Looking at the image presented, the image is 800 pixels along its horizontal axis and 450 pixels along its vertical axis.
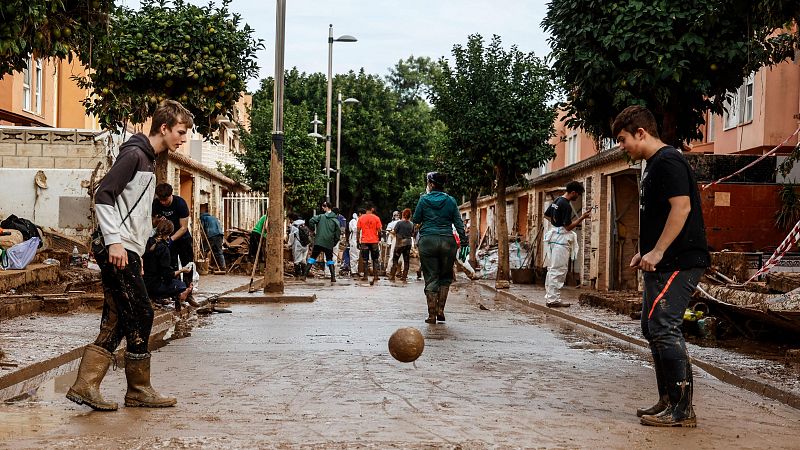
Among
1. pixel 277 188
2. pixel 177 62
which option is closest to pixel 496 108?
pixel 277 188

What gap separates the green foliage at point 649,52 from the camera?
508 inches

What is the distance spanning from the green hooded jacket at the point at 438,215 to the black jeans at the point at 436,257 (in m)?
0.10

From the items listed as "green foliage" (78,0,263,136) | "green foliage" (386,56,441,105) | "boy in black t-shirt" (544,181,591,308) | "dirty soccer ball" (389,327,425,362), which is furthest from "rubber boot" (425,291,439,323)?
"green foliage" (386,56,441,105)

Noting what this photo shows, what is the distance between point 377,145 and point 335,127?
2.95 metres

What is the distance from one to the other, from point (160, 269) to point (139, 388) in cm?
696

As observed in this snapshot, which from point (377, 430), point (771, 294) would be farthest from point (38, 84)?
point (377, 430)

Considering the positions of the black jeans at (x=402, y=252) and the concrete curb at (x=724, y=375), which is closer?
the concrete curb at (x=724, y=375)

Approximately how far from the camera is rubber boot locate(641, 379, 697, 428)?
5992mm

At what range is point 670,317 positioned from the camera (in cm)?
608

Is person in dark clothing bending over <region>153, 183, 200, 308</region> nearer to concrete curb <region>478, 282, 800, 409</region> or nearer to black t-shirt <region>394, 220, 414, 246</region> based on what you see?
concrete curb <region>478, 282, 800, 409</region>

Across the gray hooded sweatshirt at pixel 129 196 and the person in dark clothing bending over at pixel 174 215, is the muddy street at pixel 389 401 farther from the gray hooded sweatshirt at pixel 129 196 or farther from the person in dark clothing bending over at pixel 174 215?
the person in dark clothing bending over at pixel 174 215

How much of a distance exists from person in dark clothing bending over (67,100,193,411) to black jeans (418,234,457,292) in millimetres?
6689

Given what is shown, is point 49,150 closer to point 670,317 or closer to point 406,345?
point 406,345

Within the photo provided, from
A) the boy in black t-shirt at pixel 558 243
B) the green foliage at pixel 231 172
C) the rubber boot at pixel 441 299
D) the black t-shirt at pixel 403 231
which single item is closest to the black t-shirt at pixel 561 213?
the boy in black t-shirt at pixel 558 243
